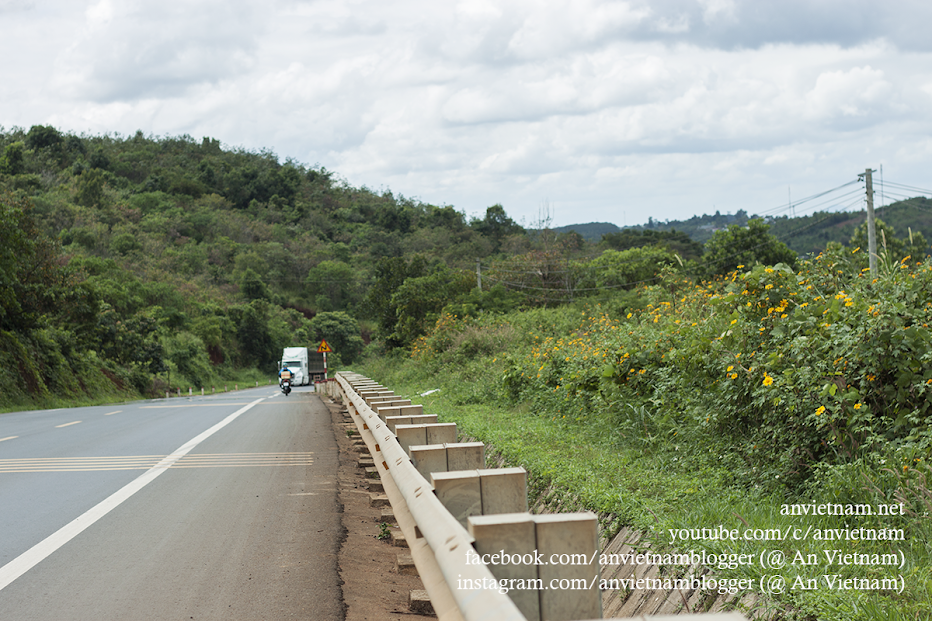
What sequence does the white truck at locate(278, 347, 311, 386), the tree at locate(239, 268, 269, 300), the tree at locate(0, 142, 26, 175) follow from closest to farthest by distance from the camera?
the white truck at locate(278, 347, 311, 386) → the tree at locate(239, 268, 269, 300) → the tree at locate(0, 142, 26, 175)

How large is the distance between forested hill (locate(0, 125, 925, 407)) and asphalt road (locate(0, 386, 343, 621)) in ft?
28.5

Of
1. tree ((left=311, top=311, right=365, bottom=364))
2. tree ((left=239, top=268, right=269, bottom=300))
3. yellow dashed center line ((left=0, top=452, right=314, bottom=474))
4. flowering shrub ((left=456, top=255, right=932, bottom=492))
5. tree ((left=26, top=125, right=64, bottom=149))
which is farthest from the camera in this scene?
tree ((left=26, top=125, right=64, bottom=149))

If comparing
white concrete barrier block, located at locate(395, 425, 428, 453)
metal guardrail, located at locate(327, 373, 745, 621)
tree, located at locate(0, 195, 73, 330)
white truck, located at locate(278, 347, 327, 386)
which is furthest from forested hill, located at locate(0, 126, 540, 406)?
metal guardrail, located at locate(327, 373, 745, 621)

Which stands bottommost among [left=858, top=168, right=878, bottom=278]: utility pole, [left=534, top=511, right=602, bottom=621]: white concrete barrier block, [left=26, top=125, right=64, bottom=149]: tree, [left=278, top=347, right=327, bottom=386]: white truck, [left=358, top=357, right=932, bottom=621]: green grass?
[left=278, top=347, right=327, bottom=386]: white truck

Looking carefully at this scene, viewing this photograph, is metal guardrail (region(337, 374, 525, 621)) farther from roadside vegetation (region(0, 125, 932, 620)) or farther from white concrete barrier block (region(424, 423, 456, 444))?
roadside vegetation (region(0, 125, 932, 620))

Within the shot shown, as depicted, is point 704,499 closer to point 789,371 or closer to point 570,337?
point 789,371

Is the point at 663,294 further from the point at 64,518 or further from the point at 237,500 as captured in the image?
the point at 64,518

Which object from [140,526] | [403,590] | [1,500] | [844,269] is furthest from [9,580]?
[844,269]

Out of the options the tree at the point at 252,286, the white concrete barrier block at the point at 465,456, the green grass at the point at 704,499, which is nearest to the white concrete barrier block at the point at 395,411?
the green grass at the point at 704,499

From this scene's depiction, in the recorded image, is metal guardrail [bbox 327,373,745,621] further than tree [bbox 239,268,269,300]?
No

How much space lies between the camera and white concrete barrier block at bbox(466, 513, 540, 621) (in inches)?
111

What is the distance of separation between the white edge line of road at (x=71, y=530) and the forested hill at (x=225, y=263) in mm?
9509

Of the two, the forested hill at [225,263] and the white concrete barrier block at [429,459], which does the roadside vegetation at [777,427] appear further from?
the forested hill at [225,263]

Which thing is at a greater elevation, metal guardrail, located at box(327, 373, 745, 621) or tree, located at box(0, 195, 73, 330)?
tree, located at box(0, 195, 73, 330)
